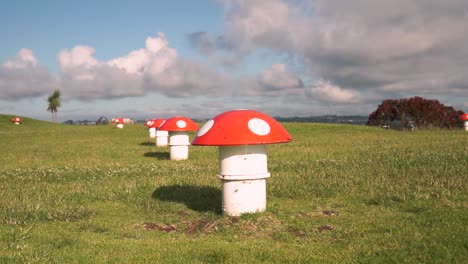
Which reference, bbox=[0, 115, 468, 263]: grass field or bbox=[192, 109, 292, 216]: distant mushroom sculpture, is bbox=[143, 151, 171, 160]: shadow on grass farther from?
bbox=[192, 109, 292, 216]: distant mushroom sculpture

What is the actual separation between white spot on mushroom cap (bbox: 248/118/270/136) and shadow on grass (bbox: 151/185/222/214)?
198 centimetres

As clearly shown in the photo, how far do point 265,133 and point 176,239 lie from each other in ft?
8.42

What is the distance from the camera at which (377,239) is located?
655cm

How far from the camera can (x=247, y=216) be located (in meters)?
8.18

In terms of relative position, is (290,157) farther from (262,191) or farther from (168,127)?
(262,191)

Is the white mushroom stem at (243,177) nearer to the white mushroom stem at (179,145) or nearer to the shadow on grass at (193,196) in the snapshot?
the shadow on grass at (193,196)

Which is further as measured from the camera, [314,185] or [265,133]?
[314,185]

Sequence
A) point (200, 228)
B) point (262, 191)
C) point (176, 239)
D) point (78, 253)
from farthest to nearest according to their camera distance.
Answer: point (262, 191) → point (200, 228) → point (176, 239) → point (78, 253)

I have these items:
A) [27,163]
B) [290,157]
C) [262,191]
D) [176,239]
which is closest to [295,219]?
[262,191]

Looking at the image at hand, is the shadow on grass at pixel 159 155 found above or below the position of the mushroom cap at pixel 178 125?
below

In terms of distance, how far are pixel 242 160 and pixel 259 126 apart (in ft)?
2.35

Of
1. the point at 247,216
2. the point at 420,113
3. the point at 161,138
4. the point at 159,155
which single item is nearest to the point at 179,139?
the point at 159,155

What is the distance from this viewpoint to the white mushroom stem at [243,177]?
831cm

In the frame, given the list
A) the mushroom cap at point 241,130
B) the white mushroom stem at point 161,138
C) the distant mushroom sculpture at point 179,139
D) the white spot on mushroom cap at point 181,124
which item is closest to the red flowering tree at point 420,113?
the white mushroom stem at point 161,138
